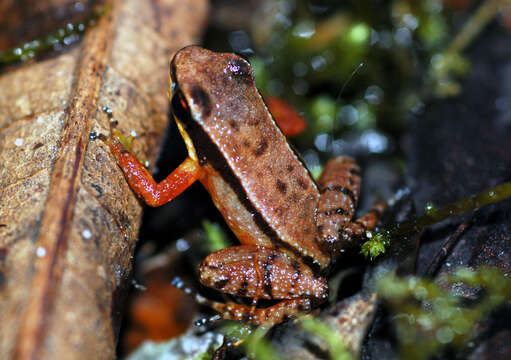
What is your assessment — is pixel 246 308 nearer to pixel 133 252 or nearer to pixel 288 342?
pixel 288 342

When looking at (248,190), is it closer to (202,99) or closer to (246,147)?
(246,147)

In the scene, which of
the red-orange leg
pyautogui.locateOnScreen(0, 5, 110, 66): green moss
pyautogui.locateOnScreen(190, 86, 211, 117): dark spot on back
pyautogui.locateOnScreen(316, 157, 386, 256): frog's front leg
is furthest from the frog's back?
pyautogui.locateOnScreen(0, 5, 110, 66): green moss

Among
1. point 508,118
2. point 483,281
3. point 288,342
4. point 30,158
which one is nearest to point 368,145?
point 508,118

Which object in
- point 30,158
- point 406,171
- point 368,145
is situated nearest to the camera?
point 30,158

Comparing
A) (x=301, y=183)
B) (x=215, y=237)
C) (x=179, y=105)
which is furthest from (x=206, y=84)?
(x=215, y=237)

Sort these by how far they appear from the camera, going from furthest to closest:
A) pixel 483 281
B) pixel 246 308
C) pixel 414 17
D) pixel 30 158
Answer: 1. pixel 414 17
2. pixel 246 308
3. pixel 30 158
4. pixel 483 281

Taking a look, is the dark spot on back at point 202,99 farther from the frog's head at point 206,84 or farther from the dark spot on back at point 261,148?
the dark spot on back at point 261,148

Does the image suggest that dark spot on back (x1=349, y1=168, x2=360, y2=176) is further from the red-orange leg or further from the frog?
the red-orange leg
